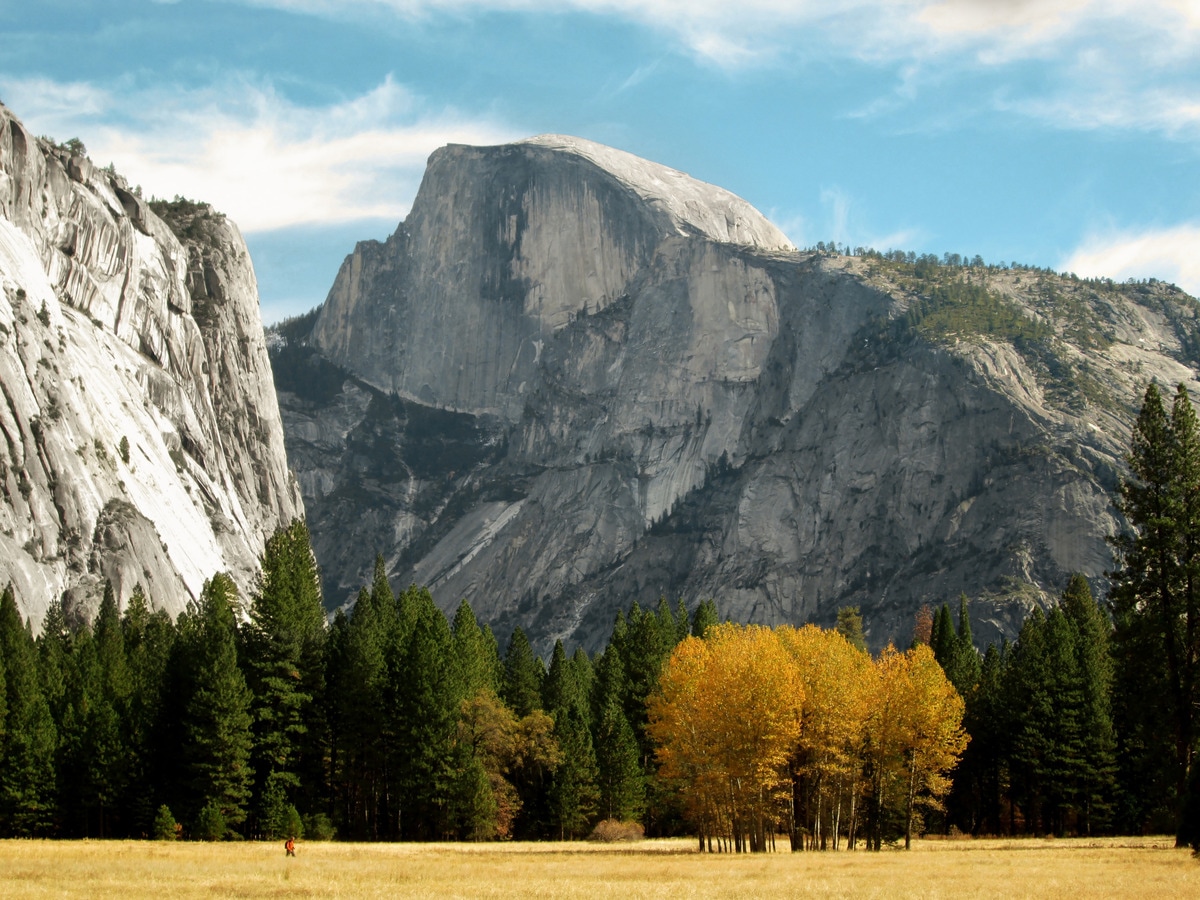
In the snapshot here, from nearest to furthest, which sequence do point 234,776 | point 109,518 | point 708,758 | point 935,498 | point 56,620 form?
point 708,758 → point 234,776 → point 56,620 → point 109,518 → point 935,498

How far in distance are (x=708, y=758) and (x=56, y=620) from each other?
7301 cm

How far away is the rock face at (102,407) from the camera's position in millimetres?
137250

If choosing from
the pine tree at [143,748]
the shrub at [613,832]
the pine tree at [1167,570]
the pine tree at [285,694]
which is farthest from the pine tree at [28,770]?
the pine tree at [1167,570]

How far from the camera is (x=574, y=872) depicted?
158 ft

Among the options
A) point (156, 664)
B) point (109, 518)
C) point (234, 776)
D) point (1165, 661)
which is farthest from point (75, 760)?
point (109, 518)

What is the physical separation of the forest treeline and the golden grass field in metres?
6.11

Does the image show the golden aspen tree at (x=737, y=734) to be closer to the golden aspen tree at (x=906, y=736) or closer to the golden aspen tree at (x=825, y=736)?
the golden aspen tree at (x=825, y=736)

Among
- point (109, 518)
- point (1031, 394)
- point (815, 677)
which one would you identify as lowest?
point (815, 677)

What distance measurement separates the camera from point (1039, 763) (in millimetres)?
78500

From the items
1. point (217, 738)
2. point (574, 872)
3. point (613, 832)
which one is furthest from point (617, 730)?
point (574, 872)

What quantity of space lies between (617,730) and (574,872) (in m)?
29.9

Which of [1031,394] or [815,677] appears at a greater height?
[1031,394]

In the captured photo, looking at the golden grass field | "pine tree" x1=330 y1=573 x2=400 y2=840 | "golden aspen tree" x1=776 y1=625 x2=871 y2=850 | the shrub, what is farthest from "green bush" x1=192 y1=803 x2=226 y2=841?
"golden aspen tree" x1=776 y1=625 x2=871 y2=850

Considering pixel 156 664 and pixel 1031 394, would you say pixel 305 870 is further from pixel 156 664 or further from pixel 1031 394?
pixel 1031 394
